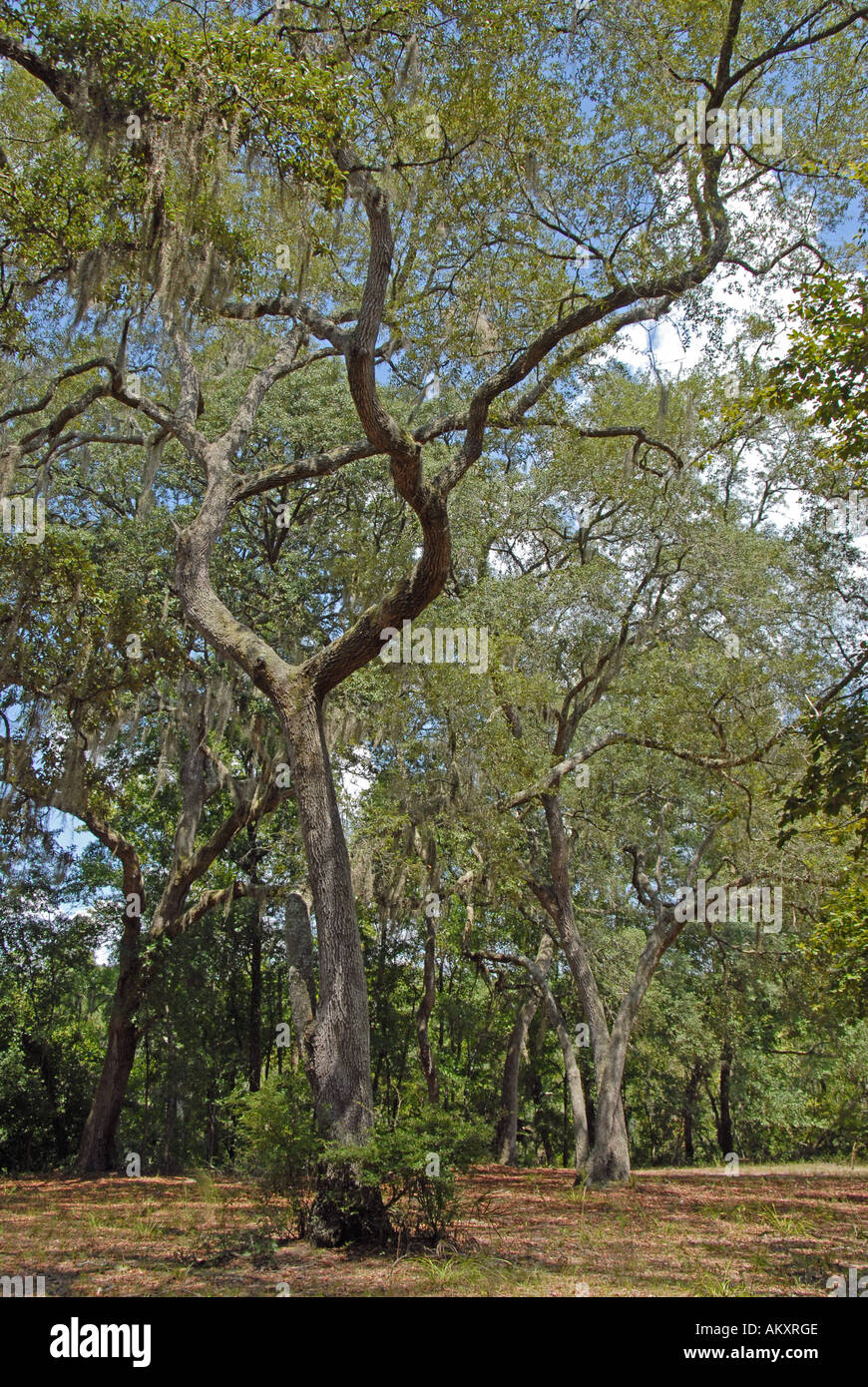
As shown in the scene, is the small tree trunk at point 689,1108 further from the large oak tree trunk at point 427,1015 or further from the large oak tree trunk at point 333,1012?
the large oak tree trunk at point 333,1012

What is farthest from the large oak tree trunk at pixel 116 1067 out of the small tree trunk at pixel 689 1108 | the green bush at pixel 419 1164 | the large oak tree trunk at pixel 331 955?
the small tree trunk at pixel 689 1108

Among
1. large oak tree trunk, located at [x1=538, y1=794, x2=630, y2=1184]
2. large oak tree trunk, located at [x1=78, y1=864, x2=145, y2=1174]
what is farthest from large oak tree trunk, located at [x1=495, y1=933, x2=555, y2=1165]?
large oak tree trunk, located at [x1=78, y1=864, x2=145, y2=1174]

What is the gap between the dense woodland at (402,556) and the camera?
21.3 ft

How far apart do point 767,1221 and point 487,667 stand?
6.84 metres

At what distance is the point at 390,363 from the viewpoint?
33.3ft

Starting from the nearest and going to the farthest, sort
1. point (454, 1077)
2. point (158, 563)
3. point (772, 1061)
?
point (158, 563) → point (772, 1061) → point (454, 1077)

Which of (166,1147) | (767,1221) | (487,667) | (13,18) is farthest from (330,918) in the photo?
(166,1147)

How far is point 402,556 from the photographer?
1203cm

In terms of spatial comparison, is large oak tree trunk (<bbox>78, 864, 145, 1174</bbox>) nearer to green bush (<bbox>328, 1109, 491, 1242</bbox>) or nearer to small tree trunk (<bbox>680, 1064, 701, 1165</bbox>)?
green bush (<bbox>328, 1109, 491, 1242</bbox>)

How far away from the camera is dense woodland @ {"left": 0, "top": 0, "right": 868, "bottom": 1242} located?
21.3 feet

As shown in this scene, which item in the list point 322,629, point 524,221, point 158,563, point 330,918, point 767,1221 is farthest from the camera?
point 322,629

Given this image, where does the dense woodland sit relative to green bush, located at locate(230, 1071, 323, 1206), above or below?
above

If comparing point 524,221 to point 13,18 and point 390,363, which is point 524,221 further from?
point 13,18

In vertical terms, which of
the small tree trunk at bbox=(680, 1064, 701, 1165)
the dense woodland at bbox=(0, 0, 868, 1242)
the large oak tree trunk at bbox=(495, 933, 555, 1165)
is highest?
the dense woodland at bbox=(0, 0, 868, 1242)
